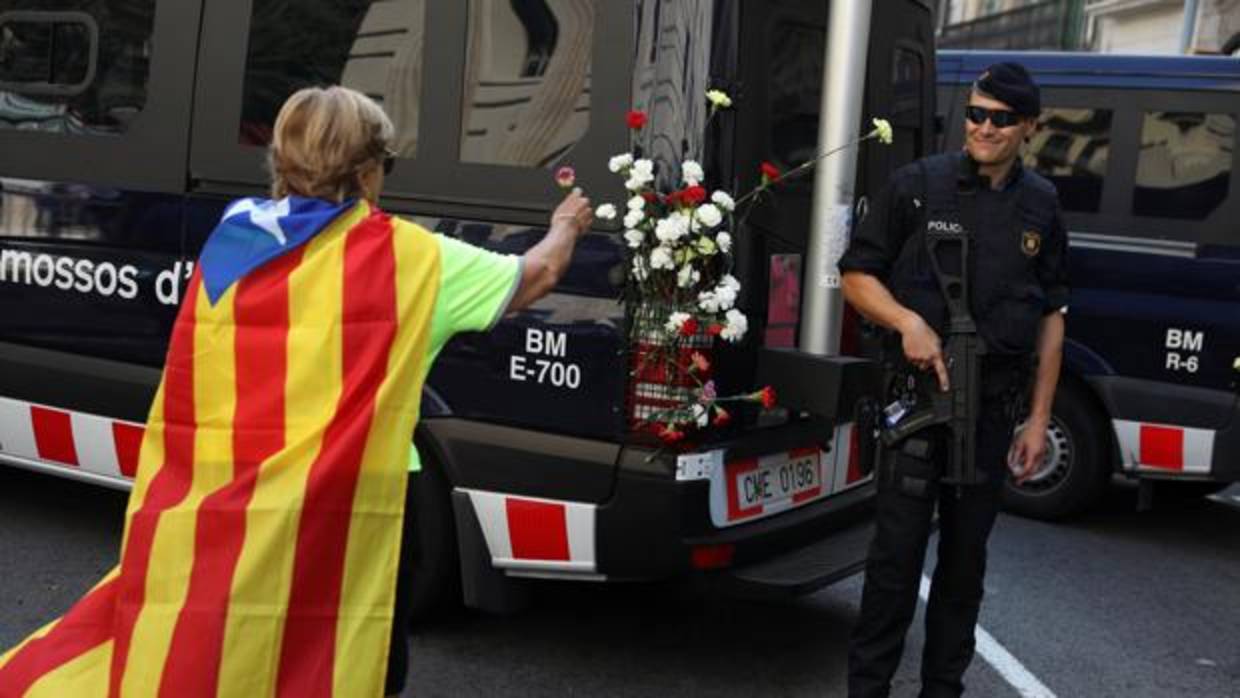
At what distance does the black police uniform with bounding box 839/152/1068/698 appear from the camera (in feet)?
10.3

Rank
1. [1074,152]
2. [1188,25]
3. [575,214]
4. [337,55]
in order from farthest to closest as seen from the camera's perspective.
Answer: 1. [1188,25]
2. [1074,152]
3. [337,55]
4. [575,214]

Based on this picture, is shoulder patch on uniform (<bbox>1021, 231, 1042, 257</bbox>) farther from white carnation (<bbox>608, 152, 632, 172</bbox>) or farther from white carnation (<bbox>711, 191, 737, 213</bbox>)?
white carnation (<bbox>608, 152, 632, 172</bbox>)

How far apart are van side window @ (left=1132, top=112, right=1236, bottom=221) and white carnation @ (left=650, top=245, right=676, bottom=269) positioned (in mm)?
3617

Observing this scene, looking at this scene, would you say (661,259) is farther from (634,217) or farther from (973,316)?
(973,316)

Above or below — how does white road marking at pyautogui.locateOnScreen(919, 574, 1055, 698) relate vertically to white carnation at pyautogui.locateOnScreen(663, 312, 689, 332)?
below

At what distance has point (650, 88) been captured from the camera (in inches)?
129

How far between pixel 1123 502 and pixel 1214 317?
1596mm

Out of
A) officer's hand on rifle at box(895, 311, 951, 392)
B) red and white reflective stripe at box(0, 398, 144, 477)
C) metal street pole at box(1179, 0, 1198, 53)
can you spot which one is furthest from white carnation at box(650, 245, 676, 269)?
metal street pole at box(1179, 0, 1198, 53)

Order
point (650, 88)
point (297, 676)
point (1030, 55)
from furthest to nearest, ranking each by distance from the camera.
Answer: point (1030, 55), point (650, 88), point (297, 676)

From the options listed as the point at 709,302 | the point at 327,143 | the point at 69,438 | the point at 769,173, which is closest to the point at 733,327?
the point at 709,302

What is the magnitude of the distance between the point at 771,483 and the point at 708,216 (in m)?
0.88

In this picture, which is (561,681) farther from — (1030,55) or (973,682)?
(1030,55)

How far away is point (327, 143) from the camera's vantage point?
85.3 inches

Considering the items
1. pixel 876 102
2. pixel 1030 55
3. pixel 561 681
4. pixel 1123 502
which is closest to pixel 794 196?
pixel 876 102
